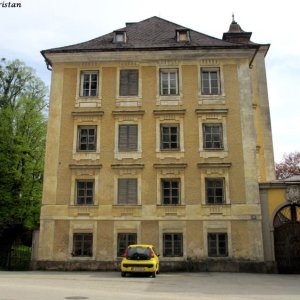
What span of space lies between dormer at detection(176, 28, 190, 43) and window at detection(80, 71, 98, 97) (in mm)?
5831

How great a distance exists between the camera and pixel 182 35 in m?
26.5

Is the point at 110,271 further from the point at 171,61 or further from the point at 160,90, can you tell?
the point at 171,61

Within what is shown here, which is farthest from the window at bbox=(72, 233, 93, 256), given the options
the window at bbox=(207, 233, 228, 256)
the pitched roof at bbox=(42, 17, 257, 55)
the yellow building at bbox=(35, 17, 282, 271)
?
the pitched roof at bbox=(42, 17, 257, 55)

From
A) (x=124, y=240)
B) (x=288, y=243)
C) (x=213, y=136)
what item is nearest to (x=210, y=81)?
(x=213, y=136)

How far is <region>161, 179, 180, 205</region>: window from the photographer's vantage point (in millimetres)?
23578

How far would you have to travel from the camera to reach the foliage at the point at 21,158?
28.4 m

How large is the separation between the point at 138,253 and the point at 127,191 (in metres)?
6.10

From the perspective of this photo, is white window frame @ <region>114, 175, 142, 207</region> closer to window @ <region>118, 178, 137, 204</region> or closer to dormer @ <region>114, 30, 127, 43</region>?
window @ <region>118, 178, 137, 204</region>

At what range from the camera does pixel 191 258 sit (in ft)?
73.8

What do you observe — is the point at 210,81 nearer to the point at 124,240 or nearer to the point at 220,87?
the point at 220,87

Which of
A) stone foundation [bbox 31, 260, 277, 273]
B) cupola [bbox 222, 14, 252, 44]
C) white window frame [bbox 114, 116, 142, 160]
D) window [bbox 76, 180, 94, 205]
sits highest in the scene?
cupola [bbox 222, 14, 252, 44]

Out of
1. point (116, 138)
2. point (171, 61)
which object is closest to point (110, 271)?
point (116, 138)

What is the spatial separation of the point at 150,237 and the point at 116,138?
616cm

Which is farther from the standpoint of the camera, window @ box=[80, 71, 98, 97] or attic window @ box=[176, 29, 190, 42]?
attic window @ box=[176, 29, 190, 42]
